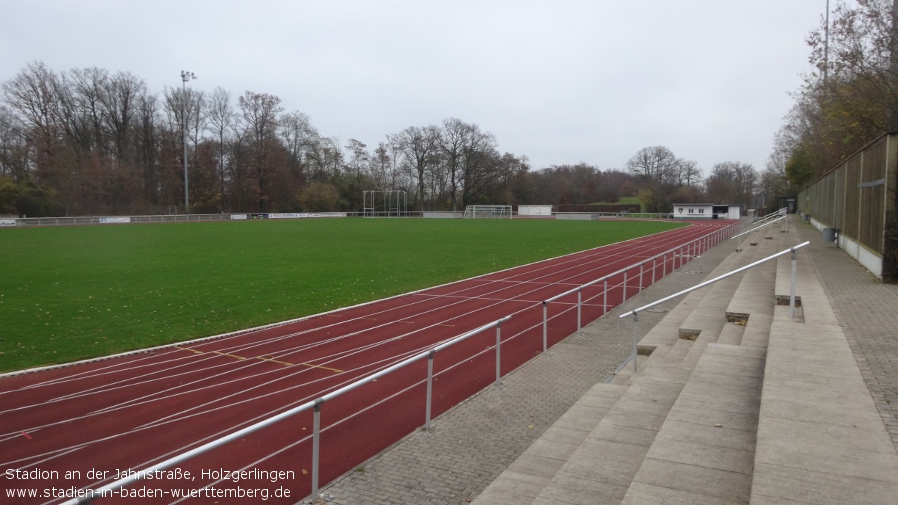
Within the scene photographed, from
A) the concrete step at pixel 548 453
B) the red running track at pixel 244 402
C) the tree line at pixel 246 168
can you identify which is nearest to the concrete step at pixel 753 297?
the red running track at pixel 244 402

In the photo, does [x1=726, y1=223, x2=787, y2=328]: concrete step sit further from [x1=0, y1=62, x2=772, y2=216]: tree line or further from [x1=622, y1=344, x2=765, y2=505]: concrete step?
[x1=0, y1=62, x2=772, y2=216]: tree line

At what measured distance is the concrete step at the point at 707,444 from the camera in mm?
3840

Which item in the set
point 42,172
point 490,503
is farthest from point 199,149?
point 490,503

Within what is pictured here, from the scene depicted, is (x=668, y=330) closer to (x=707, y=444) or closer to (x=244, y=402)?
(x=707, y=444)

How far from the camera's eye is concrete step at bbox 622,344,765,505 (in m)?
3.84

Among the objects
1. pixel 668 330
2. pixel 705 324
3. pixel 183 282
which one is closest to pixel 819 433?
pixel 705 324

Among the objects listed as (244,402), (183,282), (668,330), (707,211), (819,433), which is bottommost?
(244,402)

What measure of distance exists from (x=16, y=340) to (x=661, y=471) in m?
12.0

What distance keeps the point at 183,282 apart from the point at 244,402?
1243 cm

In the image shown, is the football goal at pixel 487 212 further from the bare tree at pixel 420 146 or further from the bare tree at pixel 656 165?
the bare tree at pixel 656 165

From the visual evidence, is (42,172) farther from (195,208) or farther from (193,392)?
→ (193,392)

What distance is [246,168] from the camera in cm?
8056

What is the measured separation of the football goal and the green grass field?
182 ft

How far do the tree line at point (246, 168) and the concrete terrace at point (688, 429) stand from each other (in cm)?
6573
